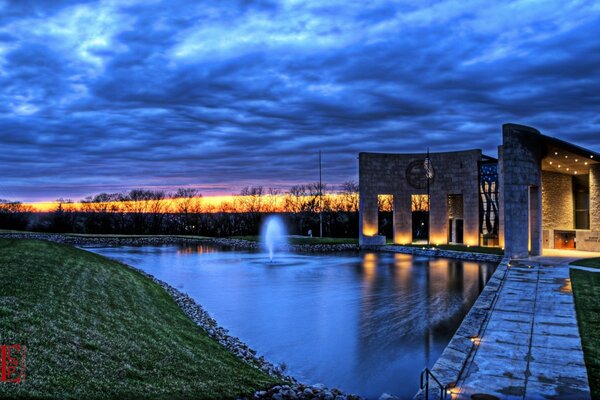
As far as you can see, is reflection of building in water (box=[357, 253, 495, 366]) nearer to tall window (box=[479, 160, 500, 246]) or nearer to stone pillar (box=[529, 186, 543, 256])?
stone pillar (box=[529, 186, 543, 256])

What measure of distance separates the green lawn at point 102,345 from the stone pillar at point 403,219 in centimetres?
3414

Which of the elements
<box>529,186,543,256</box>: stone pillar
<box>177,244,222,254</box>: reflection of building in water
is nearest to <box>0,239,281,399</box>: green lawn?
<box>529,186,543,256</box>: stone pillar

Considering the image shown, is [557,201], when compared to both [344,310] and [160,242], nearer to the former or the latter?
[344,310]

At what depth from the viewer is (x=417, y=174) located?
4694 centimetres

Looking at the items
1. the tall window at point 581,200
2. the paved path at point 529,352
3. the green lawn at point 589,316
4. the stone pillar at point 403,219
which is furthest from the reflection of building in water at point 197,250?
the paved path at point 529,352

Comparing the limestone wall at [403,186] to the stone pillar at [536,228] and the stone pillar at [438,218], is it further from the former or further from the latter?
the stone pillar at [536,228]

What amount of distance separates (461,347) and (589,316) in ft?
18.1

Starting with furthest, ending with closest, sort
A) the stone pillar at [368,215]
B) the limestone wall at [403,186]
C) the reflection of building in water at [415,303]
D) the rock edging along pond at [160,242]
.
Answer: the rock edging along pond at [160,242], the stone pillar at [368,215], the limestone wall at [403,186], the reflection of building in water at [415,303]

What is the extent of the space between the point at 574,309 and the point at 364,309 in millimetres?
7174

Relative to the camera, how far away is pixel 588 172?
34062 mm

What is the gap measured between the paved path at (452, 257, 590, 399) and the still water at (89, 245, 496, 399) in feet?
4.81

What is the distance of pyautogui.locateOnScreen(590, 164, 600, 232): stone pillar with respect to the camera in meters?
32.2

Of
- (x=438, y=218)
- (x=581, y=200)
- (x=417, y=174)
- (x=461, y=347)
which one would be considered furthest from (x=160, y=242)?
(x=461, y=347)

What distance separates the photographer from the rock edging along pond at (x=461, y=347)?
9016 millimetres
